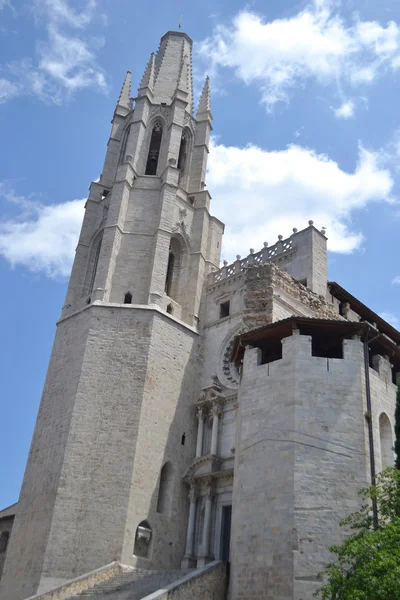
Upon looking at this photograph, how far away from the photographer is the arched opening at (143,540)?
2108 cm

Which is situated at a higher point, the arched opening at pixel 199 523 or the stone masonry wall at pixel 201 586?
the arched opening at pixel 199 523

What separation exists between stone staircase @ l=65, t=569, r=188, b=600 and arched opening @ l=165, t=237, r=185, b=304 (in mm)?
12092

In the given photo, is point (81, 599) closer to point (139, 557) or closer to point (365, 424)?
point (139, 557)

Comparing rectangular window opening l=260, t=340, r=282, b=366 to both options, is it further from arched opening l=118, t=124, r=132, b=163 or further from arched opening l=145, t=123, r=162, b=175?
arched opening l=118, t=124, r=132, b=163

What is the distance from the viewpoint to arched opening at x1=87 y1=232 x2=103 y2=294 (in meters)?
28.4

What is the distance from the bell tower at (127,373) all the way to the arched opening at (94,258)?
50mm

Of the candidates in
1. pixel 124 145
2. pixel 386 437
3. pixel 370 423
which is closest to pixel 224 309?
pixel 124 145

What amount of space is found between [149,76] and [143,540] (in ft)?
75.2

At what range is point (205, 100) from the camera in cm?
3500

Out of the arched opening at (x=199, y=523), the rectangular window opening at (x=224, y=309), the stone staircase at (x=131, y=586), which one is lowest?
the stone staircase at (x=131, y=586)

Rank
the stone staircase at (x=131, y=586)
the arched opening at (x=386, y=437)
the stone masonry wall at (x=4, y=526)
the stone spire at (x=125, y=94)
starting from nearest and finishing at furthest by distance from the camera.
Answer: the arched opening at (x=386, y=437) → the stone staircase at (x=131, y=586) → the stone masonry wall at (x=4, y=526) → the stone spire at (x=125, y=94)

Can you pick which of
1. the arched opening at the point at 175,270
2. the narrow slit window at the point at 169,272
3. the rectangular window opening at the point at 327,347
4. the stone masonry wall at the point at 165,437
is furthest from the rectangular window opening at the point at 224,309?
the rectangular window opening at the point at 327,347

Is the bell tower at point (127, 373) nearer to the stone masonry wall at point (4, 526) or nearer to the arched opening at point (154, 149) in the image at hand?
the arched opening at point (154, 149)

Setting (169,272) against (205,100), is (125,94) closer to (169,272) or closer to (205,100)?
(205,100)
